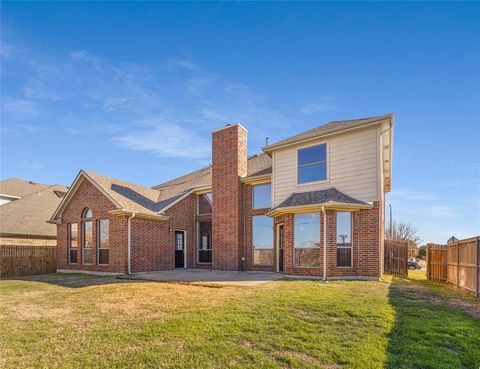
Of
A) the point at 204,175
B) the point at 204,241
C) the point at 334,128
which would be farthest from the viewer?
the point at 204,175

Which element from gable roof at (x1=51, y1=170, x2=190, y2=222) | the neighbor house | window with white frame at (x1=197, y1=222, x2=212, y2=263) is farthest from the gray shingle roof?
the neighbor house

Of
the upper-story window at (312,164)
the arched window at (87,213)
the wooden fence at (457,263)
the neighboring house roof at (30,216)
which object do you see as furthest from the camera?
the neighboring house roof at (30,216)

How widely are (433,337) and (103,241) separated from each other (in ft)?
47.9

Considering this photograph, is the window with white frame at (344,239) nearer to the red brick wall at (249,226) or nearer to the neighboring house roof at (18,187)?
the red brick wall at (249,226)

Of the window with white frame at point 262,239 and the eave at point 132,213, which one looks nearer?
the eave at point 132,213

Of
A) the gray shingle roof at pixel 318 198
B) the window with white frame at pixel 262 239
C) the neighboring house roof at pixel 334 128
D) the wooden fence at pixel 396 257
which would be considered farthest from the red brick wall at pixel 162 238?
the wooden fence at pixel 396 257

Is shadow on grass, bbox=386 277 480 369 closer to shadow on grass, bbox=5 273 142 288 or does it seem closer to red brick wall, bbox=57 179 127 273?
shadow on grass, bbox=5 273 142 288

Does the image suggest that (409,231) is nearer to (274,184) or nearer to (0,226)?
(274,184)

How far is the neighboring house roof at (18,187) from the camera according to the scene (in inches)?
1013

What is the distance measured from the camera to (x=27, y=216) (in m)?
21.0

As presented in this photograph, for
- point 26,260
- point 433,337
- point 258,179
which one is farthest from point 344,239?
point 26,260

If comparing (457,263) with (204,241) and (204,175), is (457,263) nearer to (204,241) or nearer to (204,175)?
(204,241)

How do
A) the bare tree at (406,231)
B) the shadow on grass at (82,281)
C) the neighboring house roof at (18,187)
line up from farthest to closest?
1. the bare tree at (406,231)
2. the neighboring house roof at (18,187)
3. the shadow on grass at (82,281)

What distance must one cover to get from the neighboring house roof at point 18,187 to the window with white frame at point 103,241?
590 inches
